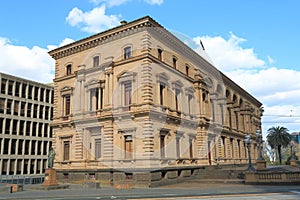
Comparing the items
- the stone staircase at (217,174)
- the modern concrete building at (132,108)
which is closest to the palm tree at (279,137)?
the modern concrete building at (132,108)

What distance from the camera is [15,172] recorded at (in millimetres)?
54531

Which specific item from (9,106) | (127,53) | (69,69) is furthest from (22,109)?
(127,53)

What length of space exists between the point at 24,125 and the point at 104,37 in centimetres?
3516

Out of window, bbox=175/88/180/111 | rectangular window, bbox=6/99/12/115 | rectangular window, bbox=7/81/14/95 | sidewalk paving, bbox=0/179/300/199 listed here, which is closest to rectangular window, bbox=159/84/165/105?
window, bbox=175/88/180/111

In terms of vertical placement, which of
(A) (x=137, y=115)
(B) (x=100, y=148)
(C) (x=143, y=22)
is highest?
(C) (x=143, y=22)

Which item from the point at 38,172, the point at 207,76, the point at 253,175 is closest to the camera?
the point at 253,175

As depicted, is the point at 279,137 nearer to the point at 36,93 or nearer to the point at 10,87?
the point at 36,93

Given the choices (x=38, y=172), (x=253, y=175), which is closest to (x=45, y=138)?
(x=38, y=172)

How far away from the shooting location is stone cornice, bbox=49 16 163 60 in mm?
27312

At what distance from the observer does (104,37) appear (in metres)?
30.2

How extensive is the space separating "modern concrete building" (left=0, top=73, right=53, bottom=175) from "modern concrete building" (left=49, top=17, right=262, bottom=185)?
25469 mm

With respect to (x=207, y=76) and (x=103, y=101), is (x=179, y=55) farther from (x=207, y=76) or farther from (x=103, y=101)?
(x=103, y=101)

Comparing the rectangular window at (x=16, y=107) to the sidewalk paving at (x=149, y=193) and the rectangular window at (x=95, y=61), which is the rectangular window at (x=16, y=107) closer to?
the rectangular window at (x=95, y=61)

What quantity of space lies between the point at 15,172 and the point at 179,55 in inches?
1563
